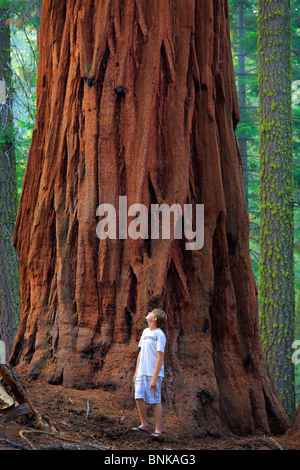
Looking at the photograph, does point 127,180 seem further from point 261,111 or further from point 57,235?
point 261,111

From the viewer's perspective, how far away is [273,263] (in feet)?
34.8

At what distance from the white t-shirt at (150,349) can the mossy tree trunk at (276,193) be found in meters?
6.24

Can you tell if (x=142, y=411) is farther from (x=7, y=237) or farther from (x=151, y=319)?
(x=7, y=237)

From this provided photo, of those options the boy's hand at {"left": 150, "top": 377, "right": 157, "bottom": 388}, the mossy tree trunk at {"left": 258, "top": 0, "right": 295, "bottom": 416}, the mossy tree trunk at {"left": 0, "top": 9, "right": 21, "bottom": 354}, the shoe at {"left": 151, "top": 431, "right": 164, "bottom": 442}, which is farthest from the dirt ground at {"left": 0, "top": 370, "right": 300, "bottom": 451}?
the mossy tree trunk at {"left": 0, "top": 9, "right": 21, "bottom": 354}

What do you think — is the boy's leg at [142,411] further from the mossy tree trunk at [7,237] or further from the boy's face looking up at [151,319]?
the mossy tree trunk at [7,237]

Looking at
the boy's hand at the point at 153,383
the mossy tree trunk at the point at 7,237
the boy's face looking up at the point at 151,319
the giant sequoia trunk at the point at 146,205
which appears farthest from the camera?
the mossy tree trunk at the point at 7,237

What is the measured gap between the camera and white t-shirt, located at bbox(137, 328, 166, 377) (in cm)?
462

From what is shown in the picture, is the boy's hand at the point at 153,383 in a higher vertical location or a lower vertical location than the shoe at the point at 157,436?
higher

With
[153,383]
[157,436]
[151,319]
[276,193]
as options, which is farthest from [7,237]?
[157,436]

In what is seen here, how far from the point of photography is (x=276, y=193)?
10.8 metres

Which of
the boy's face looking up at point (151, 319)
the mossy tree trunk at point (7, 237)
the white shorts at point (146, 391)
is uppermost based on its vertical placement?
the mossy tree trunk at point (7, 237)

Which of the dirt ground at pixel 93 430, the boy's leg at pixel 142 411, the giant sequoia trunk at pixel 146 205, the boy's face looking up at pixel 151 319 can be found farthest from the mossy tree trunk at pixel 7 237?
the boy's leg at pixel 142 411

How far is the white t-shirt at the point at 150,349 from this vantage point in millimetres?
4621

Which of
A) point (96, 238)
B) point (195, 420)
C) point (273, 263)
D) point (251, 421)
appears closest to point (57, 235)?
point (96, 238)
